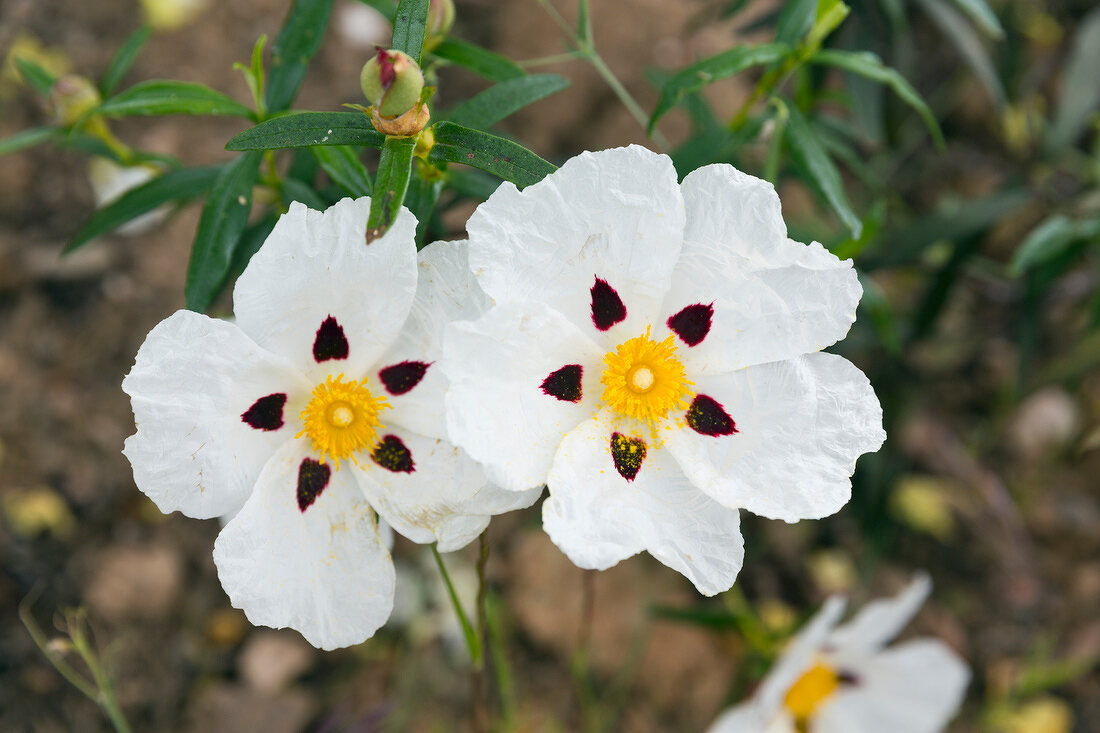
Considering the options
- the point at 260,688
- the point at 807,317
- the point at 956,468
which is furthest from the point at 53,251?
the point at 956,468

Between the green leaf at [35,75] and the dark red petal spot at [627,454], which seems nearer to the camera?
the dark red petal spot at [627,454]

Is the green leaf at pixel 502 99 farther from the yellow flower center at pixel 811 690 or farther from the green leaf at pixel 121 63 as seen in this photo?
the yellow flower center at pixel 811 690

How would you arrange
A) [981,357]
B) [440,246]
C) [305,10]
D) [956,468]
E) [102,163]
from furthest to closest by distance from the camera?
[981,357] < [956,468] < [102,163] < [305,10] < [440,246]

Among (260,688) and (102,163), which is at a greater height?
(102,163)

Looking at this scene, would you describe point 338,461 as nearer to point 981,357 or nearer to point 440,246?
point 440,246

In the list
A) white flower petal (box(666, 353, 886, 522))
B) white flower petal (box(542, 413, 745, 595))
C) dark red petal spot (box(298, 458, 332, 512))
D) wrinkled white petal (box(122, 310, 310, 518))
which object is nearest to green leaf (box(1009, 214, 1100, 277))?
white flower petal (box(666, 353, 886, 522))

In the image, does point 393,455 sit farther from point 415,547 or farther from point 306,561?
point 415,547

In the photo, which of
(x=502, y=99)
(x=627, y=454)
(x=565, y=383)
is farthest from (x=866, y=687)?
(x=502, y=99)

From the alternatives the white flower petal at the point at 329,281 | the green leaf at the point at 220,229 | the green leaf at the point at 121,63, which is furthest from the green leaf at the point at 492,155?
the green leaf at the point at 121,63
